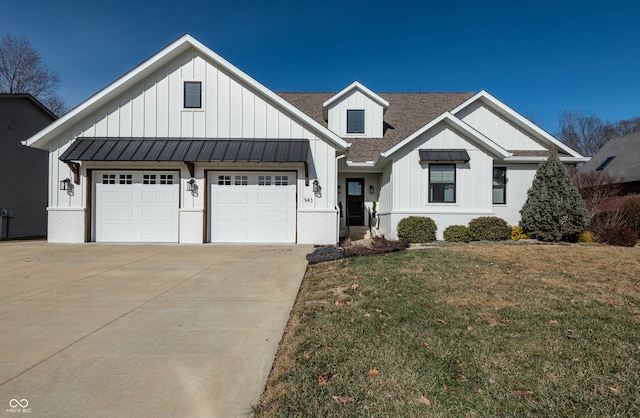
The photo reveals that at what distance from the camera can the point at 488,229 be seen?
1209 cm

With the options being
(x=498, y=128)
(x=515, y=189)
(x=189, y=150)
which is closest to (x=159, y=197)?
(x=189, y=150)

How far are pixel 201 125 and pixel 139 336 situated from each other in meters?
9.31

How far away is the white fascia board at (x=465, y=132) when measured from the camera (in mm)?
Result: 12406

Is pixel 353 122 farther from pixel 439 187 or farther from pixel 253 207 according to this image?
pixel 253 207

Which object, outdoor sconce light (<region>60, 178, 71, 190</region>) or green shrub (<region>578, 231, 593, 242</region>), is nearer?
outdoor sconce light (<region>60, 178, 71, 190</region>)

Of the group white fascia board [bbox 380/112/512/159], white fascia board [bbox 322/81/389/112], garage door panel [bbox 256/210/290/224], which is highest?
white fascia board [bbox 322/81/389/112]

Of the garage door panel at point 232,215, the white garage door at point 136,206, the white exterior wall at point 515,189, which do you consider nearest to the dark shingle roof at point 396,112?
the white exterior wall at point 515,189

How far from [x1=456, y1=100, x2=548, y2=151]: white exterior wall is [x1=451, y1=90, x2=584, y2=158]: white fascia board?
21 cm

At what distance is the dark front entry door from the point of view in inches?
610

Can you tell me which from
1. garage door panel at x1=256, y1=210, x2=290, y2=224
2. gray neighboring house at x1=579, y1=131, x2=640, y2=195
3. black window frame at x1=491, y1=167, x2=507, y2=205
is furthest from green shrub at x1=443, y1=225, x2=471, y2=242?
gray neighboring house at x1=579, y1=131, x2=640, y2=195

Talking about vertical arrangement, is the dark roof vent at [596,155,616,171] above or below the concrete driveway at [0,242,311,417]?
above

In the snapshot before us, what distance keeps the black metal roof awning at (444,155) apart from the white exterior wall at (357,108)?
374 cm

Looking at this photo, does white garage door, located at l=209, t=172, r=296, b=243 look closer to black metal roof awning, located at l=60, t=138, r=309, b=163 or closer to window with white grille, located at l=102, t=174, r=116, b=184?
black metal roof awning, located at l=60, t=138, r=309, b=163

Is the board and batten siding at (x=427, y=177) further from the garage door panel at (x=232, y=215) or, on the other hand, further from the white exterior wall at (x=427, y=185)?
the garage door panel at (x=232, y=215)
